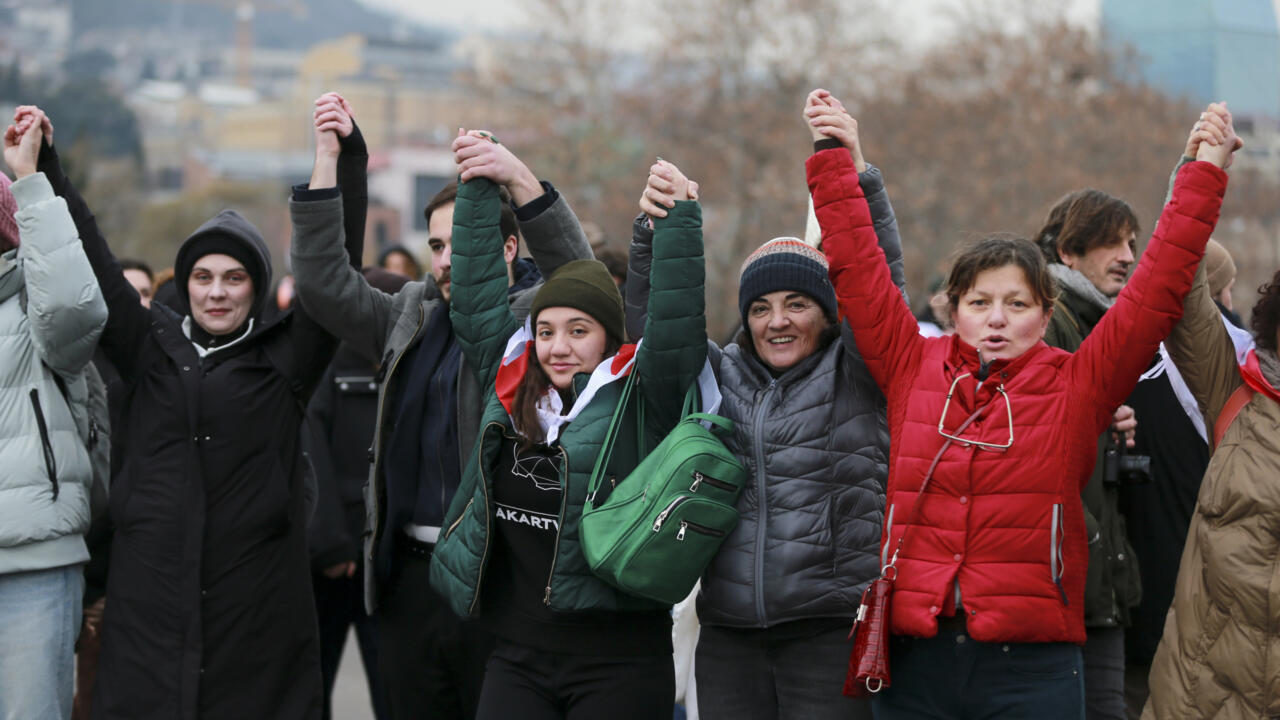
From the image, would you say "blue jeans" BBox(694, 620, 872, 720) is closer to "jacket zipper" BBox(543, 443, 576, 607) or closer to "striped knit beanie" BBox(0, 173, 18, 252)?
"jacket zipper" BBox(543, 443, 576, 607)

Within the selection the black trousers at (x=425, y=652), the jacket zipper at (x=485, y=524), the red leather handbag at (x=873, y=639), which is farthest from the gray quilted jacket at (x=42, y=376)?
the red leather handbag at (x=873, y=639)

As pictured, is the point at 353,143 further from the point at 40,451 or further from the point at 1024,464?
the point at 1024,464

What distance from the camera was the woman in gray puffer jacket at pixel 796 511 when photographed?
3.83m

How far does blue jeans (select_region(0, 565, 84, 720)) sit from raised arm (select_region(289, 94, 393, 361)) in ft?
3.98

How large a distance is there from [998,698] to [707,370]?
4.07 feet

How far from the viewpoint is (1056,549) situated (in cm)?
344

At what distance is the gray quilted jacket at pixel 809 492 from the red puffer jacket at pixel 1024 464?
0.20 metres

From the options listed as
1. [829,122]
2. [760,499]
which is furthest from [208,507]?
[829,122]

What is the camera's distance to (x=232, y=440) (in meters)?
4.54

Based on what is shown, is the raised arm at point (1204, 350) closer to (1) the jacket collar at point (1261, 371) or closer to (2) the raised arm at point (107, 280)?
(1) the jacket collar at point (1261, 371)

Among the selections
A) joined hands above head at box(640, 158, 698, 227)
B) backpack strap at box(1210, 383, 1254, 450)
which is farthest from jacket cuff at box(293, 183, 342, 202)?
backpack strap at box(1210, 383, 1254, 450)

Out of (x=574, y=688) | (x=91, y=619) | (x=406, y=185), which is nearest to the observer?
(x=574, y=688)

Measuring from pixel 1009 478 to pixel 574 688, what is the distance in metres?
1.34

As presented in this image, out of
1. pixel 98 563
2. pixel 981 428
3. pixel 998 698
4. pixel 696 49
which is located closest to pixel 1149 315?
pixel 981 428
